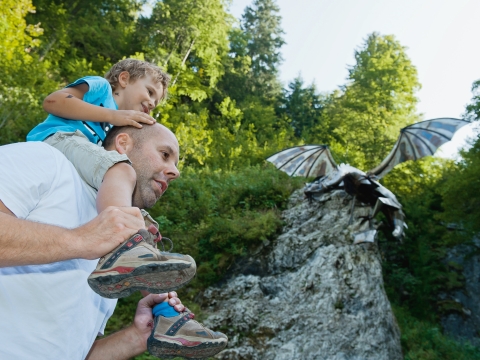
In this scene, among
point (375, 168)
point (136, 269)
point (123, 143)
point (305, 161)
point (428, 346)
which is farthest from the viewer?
point (305, 161)

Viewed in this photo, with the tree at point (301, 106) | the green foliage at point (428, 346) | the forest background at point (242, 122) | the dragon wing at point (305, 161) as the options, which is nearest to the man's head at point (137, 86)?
the forest background at point (242, 122)

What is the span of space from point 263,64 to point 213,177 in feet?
40.8

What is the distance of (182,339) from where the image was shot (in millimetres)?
1615

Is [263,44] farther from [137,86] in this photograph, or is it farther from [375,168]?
[137,86]

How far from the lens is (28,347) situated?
3.46 ft

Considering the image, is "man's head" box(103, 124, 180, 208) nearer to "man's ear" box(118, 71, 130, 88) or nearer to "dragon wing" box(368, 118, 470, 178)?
"man's ear" box(118, 71, 130, 88)

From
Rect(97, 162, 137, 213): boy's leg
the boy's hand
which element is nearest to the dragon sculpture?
the boy's hand

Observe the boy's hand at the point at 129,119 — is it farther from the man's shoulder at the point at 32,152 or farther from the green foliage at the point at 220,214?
the green foliage at the point at 220,214

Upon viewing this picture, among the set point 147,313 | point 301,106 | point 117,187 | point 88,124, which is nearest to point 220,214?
point 88,124

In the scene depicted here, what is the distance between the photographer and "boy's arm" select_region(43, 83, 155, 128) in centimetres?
174

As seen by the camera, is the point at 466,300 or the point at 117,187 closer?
the point at 117,187

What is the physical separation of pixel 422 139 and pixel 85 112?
21.7ft

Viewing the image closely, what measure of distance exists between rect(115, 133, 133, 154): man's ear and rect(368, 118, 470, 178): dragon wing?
257 inches

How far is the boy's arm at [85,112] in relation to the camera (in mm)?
1743
